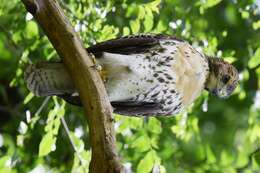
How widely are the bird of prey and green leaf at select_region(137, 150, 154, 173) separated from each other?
0.26m

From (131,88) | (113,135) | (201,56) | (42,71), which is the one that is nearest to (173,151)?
(201,56)

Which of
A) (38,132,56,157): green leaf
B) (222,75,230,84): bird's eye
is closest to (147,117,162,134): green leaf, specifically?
(222,75,230,84): bird's eye

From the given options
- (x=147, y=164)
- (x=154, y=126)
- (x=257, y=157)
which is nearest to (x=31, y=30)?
(x=154, y=126)

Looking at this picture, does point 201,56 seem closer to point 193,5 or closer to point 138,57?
point 138,57

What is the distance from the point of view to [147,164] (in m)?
2.76

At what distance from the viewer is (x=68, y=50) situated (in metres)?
1.90

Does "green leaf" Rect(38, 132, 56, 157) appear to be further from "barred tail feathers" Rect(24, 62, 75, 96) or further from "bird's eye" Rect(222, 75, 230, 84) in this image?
"bird's eye" Rect(222, 75, 230, 84)

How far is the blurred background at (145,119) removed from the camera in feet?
9.37

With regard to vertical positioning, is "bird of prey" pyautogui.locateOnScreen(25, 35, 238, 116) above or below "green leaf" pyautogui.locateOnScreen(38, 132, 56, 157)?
above

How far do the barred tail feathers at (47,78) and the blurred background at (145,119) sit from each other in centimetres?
56

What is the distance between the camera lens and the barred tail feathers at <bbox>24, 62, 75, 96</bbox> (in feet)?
7.22

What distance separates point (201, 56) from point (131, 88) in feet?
1.34

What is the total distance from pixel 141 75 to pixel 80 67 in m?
0.52

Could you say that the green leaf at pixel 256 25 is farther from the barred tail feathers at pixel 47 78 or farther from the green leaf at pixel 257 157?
the barred tail feathers at pixel 47 78
